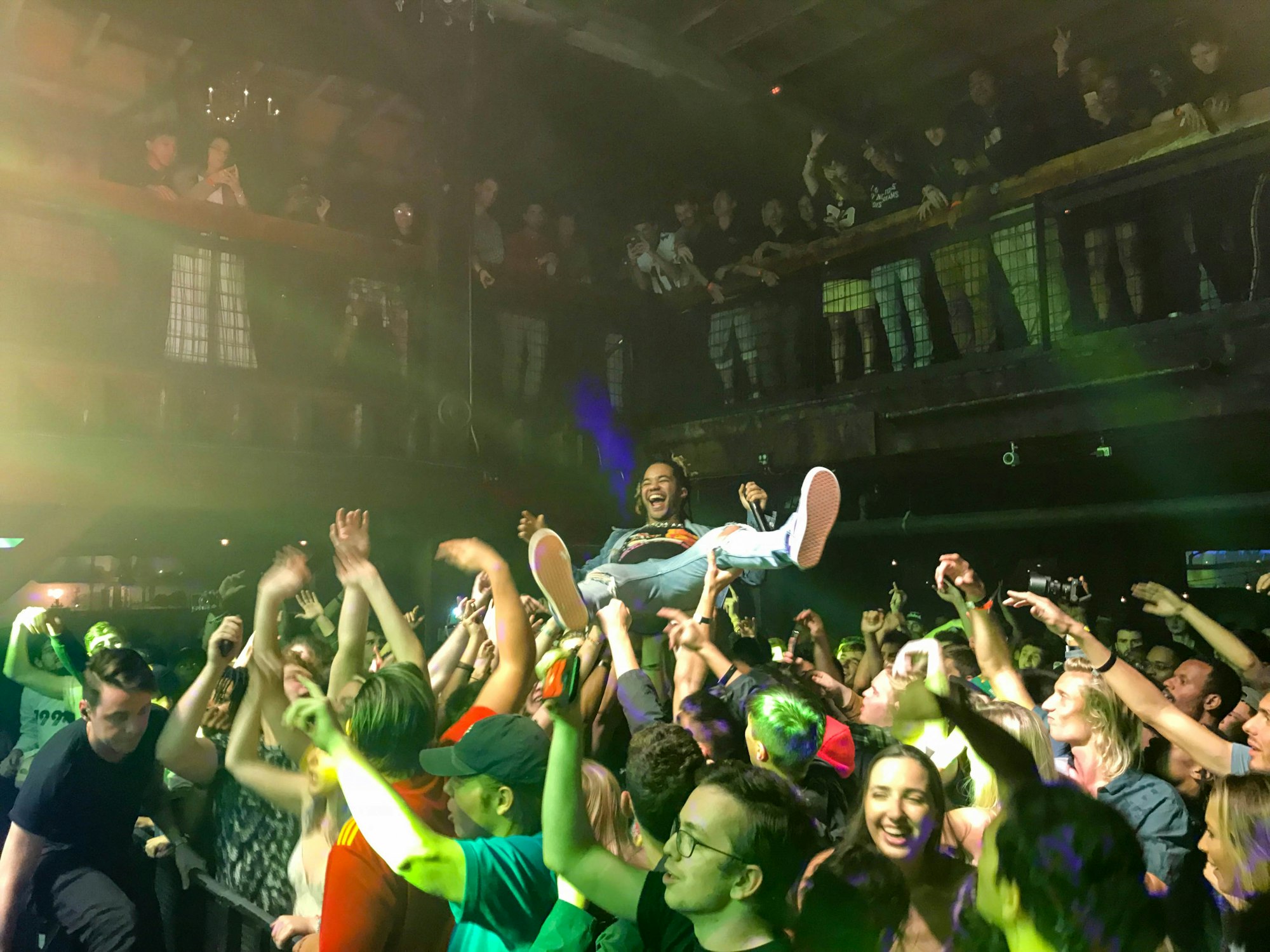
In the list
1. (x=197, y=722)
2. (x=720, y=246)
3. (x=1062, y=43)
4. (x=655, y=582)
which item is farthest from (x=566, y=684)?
(x=720, y=246)

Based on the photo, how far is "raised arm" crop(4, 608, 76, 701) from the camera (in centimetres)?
444

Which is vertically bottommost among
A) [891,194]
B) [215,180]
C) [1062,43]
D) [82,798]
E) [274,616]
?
[82,798]

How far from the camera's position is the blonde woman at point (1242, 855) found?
5.53ft

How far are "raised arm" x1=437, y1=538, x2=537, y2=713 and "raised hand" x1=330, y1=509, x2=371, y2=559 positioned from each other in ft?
1.07

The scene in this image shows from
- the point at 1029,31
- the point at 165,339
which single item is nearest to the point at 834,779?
the point at 165,339

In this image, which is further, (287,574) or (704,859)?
(287,574)

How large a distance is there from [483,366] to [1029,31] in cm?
507

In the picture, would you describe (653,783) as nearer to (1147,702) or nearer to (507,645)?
(507,645)

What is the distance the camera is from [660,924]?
1.68m

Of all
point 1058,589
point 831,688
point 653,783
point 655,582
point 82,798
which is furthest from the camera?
point 655,582

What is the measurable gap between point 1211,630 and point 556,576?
220cm

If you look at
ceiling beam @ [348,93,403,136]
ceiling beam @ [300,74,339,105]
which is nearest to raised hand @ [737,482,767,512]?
ceiling beam @ [348,93,403,136]

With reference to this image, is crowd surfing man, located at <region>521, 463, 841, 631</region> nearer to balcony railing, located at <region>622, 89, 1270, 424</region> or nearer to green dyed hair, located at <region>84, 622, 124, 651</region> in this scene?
green dyed hair, located at <region>84, 622, 124, 651</region>

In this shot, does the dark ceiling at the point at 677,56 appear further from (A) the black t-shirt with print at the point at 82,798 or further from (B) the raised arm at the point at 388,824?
(B) the raised arm at the point at 388,824
